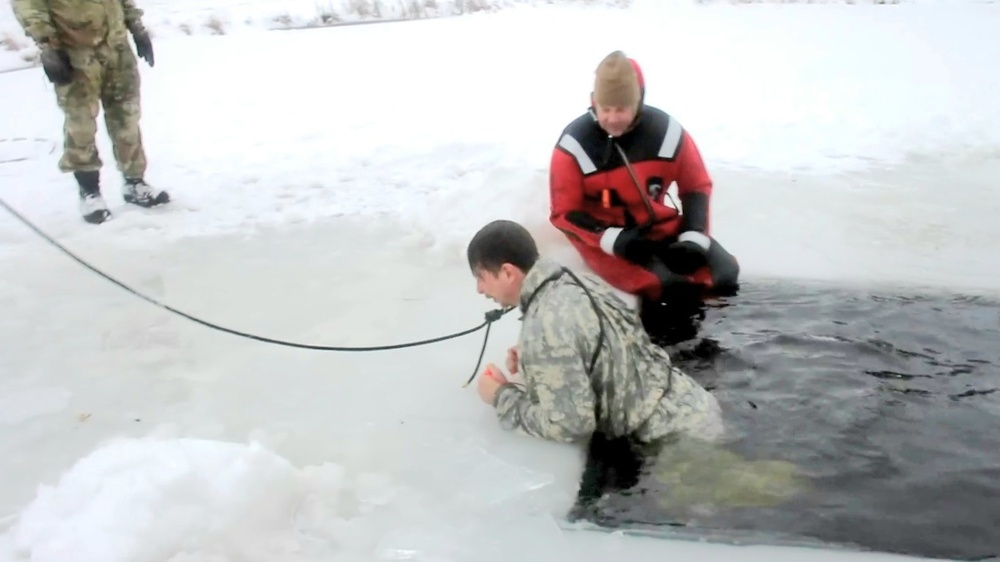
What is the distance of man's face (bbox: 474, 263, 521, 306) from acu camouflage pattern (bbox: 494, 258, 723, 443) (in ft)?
0.15

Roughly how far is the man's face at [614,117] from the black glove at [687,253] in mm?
544

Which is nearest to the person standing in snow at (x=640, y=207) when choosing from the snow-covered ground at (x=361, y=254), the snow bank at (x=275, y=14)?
the snow-covered ground at (x=361, y=254)

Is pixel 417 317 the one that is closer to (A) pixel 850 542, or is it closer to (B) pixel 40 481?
(B) pixel 40 481

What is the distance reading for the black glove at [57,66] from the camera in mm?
4484

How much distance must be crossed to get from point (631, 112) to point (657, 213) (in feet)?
1.91

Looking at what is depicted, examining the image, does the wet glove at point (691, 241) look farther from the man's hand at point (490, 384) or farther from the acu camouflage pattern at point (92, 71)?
the acu camouflage pattern at point (92, 71)

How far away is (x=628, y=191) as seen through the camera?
3.68m

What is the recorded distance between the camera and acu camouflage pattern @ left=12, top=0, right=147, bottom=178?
4.51 meters

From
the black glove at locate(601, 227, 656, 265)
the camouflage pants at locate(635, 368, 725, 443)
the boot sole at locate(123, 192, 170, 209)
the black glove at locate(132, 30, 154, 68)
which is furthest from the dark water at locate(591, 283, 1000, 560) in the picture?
the black glove at locate(132, 30, 154, 68)

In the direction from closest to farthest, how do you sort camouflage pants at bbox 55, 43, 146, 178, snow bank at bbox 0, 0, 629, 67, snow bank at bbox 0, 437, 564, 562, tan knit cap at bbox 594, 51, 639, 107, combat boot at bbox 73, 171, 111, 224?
snow bank at bbox 0, 437, 564, 562 < tan knit cap at bbox 594, 51, 639, 107 < camouflage pants at bbox 55, 43, 146, 178 < combat boot at bbox 73, 171, 111, 224 < snow bank at bbox 0, 0, 629, 67

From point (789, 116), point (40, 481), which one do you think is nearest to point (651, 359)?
point (40, 481)

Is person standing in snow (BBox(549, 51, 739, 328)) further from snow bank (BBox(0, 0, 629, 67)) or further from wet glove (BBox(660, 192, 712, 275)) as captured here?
snow bank (BBox(0, 0, 629, 67))

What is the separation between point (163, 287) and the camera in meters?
3.90

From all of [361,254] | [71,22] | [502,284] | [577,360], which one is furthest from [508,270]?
[71,22]
